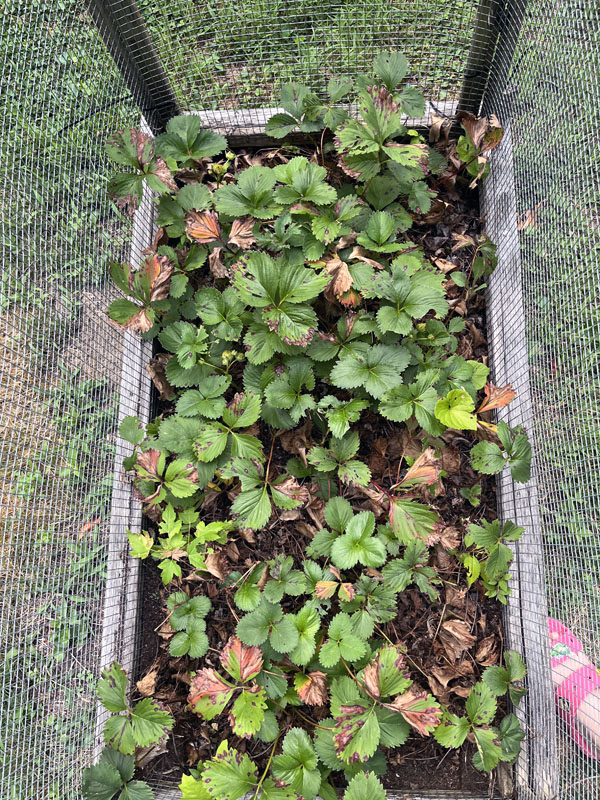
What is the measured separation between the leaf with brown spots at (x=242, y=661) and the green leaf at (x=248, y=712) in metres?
0.05

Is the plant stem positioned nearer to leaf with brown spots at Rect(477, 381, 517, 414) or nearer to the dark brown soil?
the dark brown soil

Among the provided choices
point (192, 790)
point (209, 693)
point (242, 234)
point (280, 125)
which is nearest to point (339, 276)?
point (242, 234)

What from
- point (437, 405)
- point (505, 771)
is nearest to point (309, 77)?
point (437, 405)

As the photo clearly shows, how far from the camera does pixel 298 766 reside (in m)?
1.55

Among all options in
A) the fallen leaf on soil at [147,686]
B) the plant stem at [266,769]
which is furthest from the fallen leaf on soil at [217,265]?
the plant stem at [266,769]

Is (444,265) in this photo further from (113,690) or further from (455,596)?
(113,690)

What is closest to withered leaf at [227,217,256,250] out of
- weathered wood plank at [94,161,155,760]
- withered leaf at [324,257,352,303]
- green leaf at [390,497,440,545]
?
withered leaf at [324,257,352,303]

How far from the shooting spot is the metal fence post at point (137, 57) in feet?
Result: 5.81

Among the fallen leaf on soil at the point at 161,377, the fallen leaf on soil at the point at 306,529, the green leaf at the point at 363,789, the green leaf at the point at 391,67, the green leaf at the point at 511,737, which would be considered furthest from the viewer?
the fallen leaf on soil at the point at 161,377

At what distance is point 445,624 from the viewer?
5.86 ft

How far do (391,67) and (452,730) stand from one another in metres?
2.09

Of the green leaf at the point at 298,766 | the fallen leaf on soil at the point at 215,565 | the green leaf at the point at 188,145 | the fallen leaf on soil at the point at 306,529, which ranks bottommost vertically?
the green leaf at the point at 298,766

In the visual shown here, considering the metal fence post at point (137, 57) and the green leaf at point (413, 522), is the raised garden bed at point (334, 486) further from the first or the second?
the metal fence post at point (137, 57)

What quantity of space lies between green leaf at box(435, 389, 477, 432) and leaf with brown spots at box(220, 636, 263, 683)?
896 millimetres
